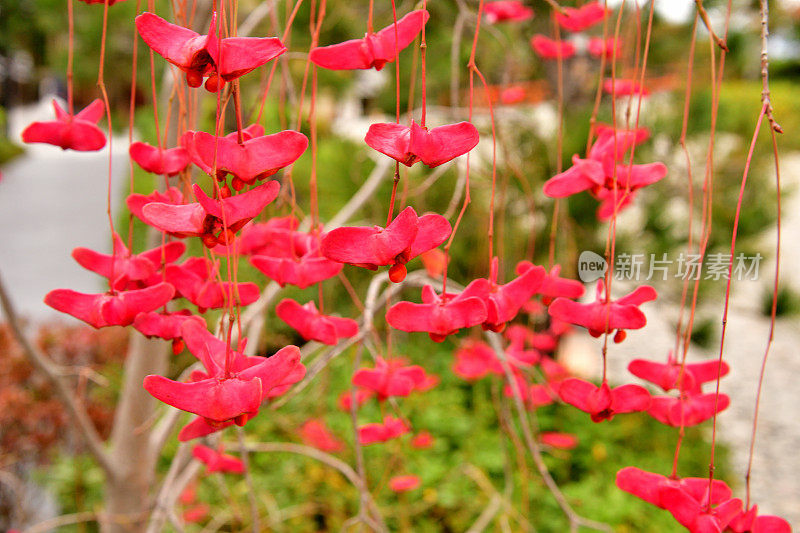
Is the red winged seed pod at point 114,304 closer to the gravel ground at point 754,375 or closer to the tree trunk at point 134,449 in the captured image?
the tree trunk at point 134,449

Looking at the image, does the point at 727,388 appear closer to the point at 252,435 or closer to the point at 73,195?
the point at 252,435

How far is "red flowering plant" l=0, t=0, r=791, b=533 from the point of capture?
296mm

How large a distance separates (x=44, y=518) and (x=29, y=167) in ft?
20.9

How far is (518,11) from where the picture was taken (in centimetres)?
87

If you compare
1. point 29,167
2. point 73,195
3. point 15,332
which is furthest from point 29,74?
point 15,332

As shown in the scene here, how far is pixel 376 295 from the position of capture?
33.6 inches

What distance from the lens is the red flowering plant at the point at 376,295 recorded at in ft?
0.97

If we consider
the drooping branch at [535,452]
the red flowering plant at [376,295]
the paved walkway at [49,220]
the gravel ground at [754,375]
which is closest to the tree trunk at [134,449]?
the red flowering plant at [376,295]

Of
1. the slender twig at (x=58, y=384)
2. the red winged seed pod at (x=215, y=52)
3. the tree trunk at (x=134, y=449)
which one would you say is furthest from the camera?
the tree trunk at (x=134, y=449)

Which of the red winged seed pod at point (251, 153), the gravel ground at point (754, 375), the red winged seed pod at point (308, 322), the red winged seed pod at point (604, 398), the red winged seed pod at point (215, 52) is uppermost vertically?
the red winged seed pod at point (215, 52)

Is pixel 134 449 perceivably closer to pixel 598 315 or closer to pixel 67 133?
pixel 67 133

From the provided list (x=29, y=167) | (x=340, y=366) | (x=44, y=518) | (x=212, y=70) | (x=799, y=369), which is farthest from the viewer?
(x=29, y=167)

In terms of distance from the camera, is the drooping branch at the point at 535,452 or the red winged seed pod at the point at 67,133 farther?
the drooping branch at the point at 535,452

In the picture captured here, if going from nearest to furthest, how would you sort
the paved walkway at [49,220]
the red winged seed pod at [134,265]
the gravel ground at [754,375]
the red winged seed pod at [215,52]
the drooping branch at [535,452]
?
the red winged seed pod at [215,52]
the red winged seed pod at [134,265]
the drooping branch at [535,452]
the gravel ground at [754,375]
the paved walkway at [49,220]
